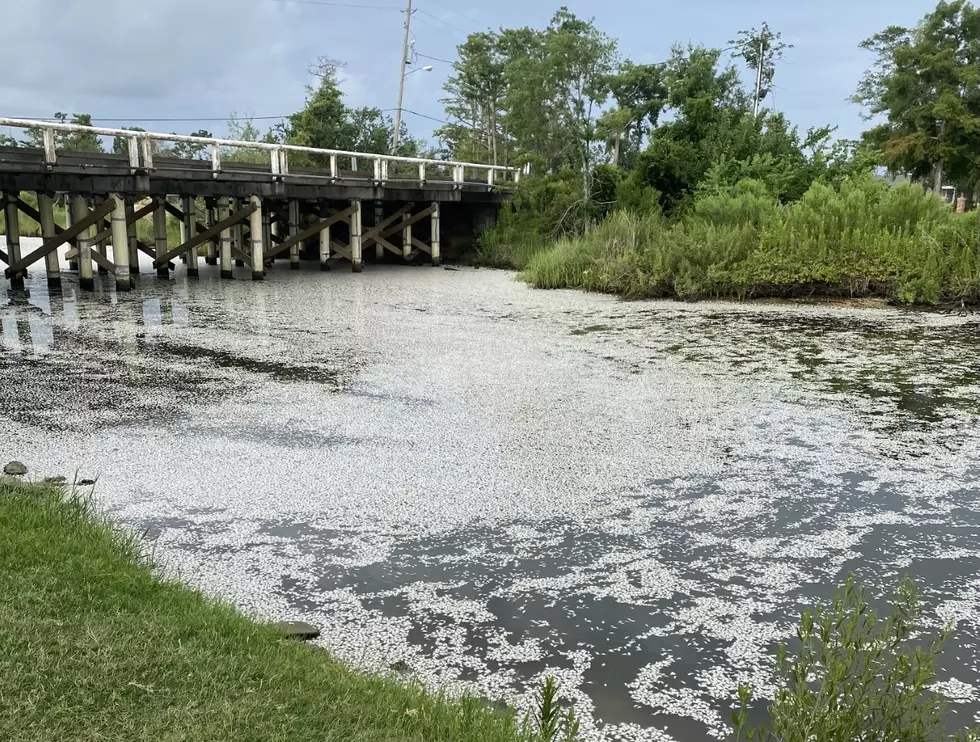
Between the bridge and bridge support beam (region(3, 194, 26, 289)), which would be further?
bridge support beam (region(3, 194, 26, 289))

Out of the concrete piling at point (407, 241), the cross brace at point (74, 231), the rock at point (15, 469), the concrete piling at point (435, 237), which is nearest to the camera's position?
the rock at point (15, 469)

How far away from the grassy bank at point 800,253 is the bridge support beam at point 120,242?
591 centimetres

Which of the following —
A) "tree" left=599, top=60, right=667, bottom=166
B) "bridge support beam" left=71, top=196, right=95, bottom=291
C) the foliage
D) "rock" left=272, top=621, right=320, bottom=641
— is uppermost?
"tree" left=599, top=60, right=667, bottom=166

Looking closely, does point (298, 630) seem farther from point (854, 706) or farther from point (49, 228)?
point (49, 228)

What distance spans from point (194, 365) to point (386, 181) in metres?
9.52

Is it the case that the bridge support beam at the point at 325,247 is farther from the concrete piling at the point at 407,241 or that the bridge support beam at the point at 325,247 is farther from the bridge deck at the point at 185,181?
the concrete piling at the point at 407,241

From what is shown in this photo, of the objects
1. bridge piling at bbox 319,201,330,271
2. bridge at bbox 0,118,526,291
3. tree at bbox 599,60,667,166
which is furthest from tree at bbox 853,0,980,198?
bridge piling at bbox 319,201,330,271

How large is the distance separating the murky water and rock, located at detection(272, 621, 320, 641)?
0.07 metres

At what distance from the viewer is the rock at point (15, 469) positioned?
3785 mm

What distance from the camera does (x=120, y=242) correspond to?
37.3ft

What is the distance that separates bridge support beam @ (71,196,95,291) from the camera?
11.4 m

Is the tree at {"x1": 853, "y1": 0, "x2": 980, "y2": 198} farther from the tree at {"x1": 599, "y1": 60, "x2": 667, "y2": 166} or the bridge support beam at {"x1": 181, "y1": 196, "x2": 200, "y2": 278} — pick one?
the bridge support beam at {"x1": 181, "y1": 196, "x2": 200, "y2": 278}

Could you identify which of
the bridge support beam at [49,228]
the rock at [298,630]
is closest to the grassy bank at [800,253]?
the bridge support beam at [49,228]

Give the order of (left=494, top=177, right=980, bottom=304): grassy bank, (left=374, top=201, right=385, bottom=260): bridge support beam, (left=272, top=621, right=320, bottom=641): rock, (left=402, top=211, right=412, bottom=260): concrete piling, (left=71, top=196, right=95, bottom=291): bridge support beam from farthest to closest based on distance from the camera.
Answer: (left=374, top=201, right=385, bottom=260): bridge support beam → (left=402, top=211, right=412, bottom=260): concrete piling → (left=71, top=196, right=95, bottom=291): bridge support beam → (left=494, top=177, right=980, bottom=304): grassy bank → (left=272, top=621, right=320, bottom=641): rock
